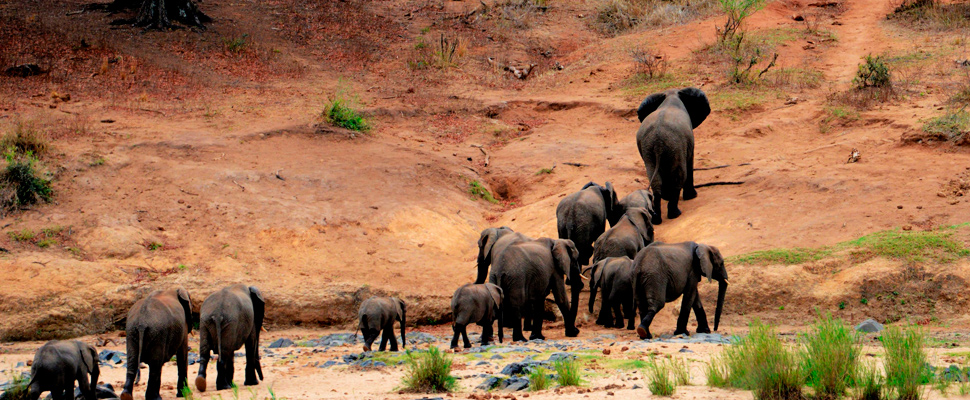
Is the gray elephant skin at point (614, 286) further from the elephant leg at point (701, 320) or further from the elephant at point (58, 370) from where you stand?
the elephant at point (58, 370)

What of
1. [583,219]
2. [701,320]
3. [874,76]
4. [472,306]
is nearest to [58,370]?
[472,306]

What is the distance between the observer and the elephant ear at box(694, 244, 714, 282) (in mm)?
10617

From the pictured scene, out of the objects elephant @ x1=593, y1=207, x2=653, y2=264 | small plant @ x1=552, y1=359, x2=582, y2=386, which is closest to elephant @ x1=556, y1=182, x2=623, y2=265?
elephant @ x1=593, y1=207, x2=653, y2=264

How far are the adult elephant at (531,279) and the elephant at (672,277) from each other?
117cm

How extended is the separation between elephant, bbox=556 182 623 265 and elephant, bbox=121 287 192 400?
23.1 feet

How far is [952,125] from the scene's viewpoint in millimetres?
15234

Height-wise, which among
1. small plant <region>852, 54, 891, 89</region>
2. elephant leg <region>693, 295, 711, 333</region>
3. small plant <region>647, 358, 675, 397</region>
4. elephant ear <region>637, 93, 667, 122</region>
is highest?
small plant <region>852, 54, 891, 89</region>

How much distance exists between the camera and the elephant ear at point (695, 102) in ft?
54.9

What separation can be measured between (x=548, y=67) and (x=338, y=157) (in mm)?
11549

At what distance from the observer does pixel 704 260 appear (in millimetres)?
10672

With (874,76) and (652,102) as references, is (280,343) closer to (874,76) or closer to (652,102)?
(652,102)

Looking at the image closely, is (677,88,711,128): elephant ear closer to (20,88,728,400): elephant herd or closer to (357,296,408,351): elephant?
(20,88,728,400): elephant herd

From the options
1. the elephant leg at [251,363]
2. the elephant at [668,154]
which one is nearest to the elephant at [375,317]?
the elephant leg at [251,363]

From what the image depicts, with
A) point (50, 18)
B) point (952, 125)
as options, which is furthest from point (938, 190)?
point (50, 18)
